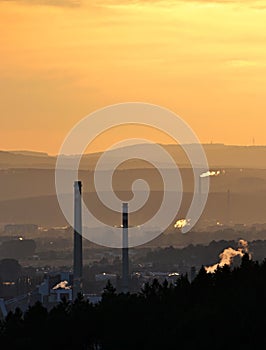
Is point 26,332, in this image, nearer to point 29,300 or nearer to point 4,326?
point 4,326

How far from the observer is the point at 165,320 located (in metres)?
46.0

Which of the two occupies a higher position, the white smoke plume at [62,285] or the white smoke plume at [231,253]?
the white smoke plume at [231,253]

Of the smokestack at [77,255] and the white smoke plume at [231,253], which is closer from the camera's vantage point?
the smokestack at [77,255]

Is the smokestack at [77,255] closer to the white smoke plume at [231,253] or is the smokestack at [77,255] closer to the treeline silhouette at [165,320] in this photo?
the white smoke plume at [231,253]

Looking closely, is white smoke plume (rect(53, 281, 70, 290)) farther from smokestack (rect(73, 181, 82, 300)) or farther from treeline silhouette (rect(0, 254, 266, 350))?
treeline silhouette (rect(0, 254, 266, 350))

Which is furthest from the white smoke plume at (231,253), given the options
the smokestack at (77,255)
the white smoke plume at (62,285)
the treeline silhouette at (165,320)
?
the treeline silhouette at (165,320)

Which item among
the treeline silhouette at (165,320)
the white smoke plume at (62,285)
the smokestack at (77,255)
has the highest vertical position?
the smokestack at (77,255)

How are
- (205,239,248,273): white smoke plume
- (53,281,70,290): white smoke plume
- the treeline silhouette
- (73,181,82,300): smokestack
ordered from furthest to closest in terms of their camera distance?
(205,239,248,273): white smoke plume < (73,181,82,300): smokestack < (53,281,70,290): white smoke plume < the treeline silhouette

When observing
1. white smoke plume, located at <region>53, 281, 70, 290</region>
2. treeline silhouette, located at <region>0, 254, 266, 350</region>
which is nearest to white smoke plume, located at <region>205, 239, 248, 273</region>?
white smoke plume, located at <region>53, 281, 70, 290</region>

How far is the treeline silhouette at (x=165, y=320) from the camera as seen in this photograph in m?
42.5

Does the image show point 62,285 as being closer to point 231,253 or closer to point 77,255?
point 77,255

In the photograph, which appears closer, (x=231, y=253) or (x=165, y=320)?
(x=165, y=320)

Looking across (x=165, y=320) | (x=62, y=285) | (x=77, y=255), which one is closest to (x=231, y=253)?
(x=77, y=255)

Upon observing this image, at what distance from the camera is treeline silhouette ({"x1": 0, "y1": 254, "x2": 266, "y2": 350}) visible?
42506mm
